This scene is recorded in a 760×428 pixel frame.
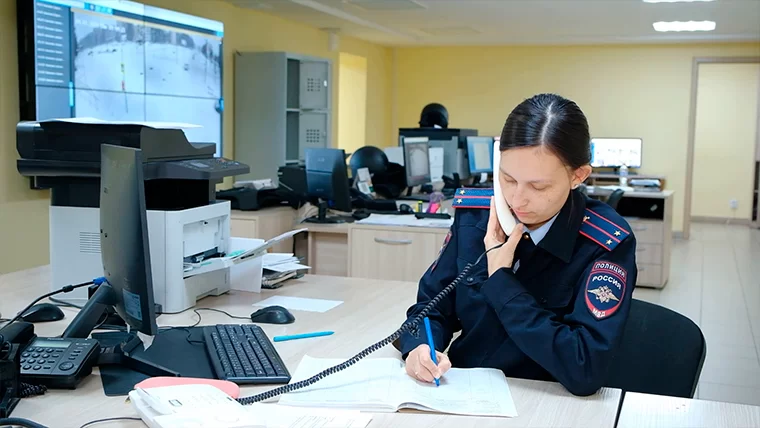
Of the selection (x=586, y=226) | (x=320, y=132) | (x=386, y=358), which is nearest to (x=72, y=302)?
(x=386, y=358)

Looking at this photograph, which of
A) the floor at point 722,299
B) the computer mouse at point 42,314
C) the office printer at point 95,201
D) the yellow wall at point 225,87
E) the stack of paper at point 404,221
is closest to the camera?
the computer mouse at point 42,314

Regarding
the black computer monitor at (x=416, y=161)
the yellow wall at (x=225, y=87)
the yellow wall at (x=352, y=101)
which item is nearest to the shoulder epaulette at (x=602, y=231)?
the yellow wall at (x=225, y=87)

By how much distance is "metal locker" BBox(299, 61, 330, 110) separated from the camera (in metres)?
7.91

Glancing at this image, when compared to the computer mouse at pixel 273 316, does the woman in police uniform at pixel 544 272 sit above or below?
above

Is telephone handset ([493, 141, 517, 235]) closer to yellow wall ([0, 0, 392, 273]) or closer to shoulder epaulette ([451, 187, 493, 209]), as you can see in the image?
shoulder epaulette ([451, 187, 493, 209])

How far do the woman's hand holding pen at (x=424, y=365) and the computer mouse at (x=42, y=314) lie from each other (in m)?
1.10

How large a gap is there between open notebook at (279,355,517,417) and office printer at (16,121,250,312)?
0.73 m

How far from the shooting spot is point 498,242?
5.42 feet

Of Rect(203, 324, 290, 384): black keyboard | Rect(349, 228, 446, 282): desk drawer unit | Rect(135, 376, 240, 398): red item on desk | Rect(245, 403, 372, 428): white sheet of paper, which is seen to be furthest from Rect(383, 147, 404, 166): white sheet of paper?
Rect(245, 403, 372, 428): white sheet of paper

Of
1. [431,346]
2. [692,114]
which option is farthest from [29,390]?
[692,114]

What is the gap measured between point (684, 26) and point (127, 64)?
639cm

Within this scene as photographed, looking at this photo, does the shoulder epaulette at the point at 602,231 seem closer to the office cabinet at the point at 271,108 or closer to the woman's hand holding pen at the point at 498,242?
the woman's hand holding pen at the point at 498,242

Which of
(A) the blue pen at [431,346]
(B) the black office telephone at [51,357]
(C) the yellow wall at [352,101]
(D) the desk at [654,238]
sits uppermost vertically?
(C) the yellow wall at [352,101]

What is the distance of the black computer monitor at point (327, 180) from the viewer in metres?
4.79
